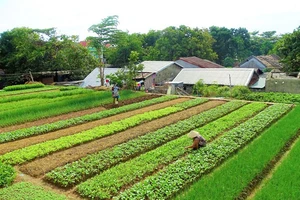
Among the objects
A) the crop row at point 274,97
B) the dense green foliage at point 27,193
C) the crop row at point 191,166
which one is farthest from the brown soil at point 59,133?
the crop row at point 274,97

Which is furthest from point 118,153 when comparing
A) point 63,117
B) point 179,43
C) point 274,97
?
point 179,43

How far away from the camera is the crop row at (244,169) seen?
7.45m

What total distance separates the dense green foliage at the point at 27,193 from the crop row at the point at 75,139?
2342 mm

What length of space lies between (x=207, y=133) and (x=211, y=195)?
5780 millimetres

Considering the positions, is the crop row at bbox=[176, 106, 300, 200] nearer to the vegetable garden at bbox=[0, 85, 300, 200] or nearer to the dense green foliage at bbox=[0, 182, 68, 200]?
the vegetable garden at bbox=[0, 85, 300, 200]

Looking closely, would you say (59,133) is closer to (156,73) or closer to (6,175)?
(6,175)

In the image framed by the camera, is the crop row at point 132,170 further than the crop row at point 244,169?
Yes

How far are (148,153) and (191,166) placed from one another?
1.98 meters

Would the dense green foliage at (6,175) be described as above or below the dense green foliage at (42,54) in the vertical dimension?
below

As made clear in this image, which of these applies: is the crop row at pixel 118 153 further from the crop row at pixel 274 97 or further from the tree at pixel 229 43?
the tree at pixel 229 43

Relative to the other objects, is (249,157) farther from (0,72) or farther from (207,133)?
(0,72)

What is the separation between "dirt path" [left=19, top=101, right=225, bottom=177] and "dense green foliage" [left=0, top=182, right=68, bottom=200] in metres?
1.13

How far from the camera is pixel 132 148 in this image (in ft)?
36.2

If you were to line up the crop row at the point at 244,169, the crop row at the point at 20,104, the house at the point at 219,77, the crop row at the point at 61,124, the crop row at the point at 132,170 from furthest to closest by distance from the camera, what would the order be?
1. the house at the point at 219,77
2. the crop row at the point at 20,104
3. the crop row at the point at 61,124
4. the crop row at the point at 132,170
5. the crop row at the point at 244,169
